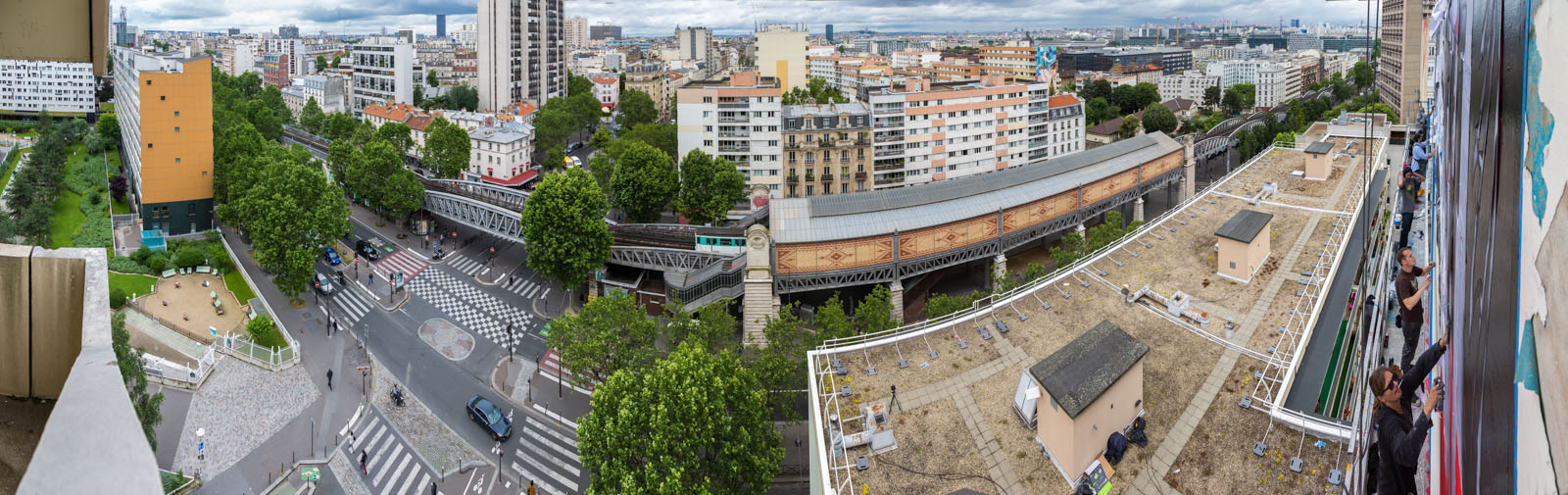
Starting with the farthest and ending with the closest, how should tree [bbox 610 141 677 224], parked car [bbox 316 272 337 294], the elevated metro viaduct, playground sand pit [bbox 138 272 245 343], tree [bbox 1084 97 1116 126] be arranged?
tree [bbox 1084 97 1116 126] → tree [bbox 610 141 677 224] → parked car [bbox 316 272 337 294] → playground sand pit [bbox 138 272 245 343] → the elevated metro viaduct

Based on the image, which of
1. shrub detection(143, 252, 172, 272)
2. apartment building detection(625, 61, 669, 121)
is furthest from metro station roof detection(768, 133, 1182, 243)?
apartment building detection(625, 61, 669, 121)

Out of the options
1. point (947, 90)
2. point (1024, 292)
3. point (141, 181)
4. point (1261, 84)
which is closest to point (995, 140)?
point (947, 90)

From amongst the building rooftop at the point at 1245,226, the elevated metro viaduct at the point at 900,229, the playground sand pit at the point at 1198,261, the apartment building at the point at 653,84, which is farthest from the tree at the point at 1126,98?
the building rooftop at the point at 1245,226

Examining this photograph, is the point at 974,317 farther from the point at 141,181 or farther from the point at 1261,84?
the point at 1261,84

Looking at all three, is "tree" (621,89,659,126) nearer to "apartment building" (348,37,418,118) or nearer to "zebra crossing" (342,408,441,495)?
"apartment building" (348,37,418,118)

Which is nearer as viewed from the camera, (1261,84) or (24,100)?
(24,100)

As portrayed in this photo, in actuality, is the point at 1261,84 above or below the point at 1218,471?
above

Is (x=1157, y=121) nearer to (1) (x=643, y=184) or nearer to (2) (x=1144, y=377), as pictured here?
(1) (x=643, y=184)
